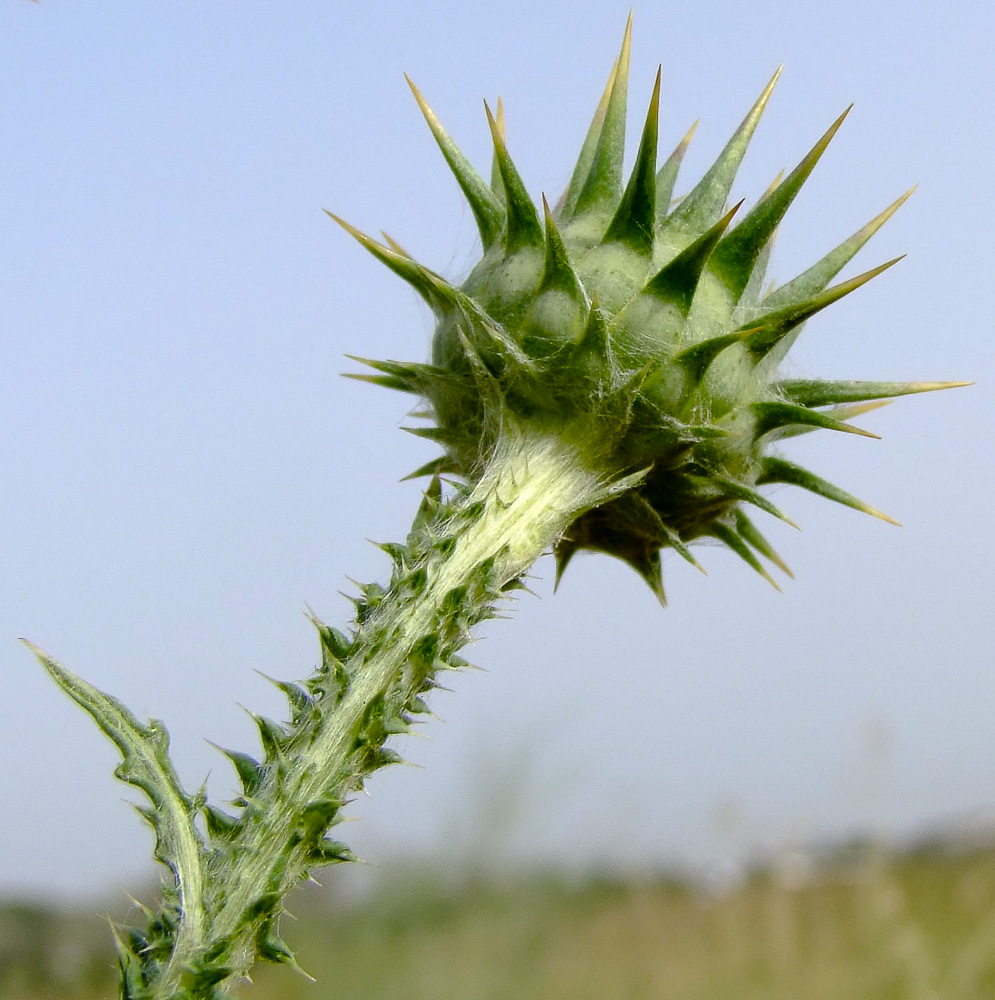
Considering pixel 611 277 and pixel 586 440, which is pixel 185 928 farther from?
pixel 611 277

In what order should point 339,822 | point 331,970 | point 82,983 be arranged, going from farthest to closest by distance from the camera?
point 82,983 < point 331,970 < point 339,822

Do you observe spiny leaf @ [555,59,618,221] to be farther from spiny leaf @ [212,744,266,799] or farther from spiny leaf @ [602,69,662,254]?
spiny leaf @ [212,744,266,799]

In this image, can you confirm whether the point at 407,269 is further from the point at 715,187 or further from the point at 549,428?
the point at 715,187

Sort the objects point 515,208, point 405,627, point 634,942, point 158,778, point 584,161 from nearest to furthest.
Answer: point 158,778
point 405,627
point 515,208
point 584,161
point 634,942

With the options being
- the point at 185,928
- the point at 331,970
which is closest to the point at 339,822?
the point at 185,928

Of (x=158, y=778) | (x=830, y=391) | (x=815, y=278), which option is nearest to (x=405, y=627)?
(x=158, y=778)

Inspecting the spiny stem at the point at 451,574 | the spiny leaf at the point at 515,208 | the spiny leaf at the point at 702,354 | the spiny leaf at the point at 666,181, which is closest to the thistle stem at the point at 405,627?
the spiny stem at the point at 451,574

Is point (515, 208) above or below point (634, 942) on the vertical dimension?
below

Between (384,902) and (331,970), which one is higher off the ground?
(384,902)
